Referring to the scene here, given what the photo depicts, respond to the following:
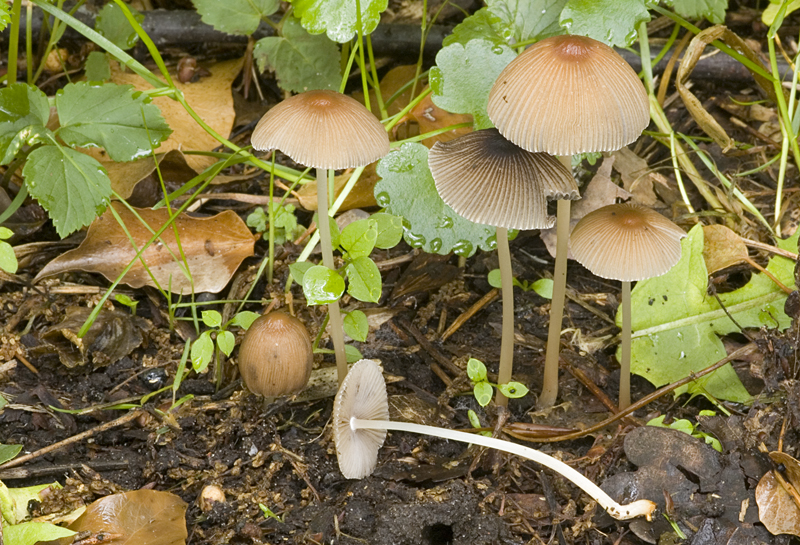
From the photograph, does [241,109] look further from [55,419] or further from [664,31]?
[664,31]

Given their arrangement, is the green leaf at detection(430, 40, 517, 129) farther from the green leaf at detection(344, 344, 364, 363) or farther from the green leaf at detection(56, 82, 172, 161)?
the green leaf at detection(56, 82, 172, 161)

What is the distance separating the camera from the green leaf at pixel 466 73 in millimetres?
2619

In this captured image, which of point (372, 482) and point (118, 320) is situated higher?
point (118, 320)

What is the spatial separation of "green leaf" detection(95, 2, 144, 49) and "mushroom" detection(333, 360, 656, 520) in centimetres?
199

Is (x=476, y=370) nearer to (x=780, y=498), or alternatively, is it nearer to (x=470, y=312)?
(x=470, y=312)

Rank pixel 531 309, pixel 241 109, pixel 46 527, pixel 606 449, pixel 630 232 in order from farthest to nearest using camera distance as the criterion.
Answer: pixel 241 109, pixel 531 309, pixel 606 449, pixel 630 232, pixel 46 527

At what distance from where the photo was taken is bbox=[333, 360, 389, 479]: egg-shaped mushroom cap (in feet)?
7.18

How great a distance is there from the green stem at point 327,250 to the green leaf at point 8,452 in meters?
1.04

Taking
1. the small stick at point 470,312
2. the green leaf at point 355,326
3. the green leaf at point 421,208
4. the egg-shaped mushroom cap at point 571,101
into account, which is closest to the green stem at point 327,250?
the green leaf at point 355,326

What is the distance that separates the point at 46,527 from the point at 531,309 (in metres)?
1.87

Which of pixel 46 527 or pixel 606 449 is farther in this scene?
pixel 606 449

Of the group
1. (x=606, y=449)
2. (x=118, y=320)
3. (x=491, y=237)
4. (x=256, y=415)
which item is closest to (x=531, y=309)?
(x=491, y=237)

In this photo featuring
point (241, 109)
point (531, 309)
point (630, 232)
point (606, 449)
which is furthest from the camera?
point (241, 109)

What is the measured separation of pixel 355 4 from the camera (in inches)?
106
